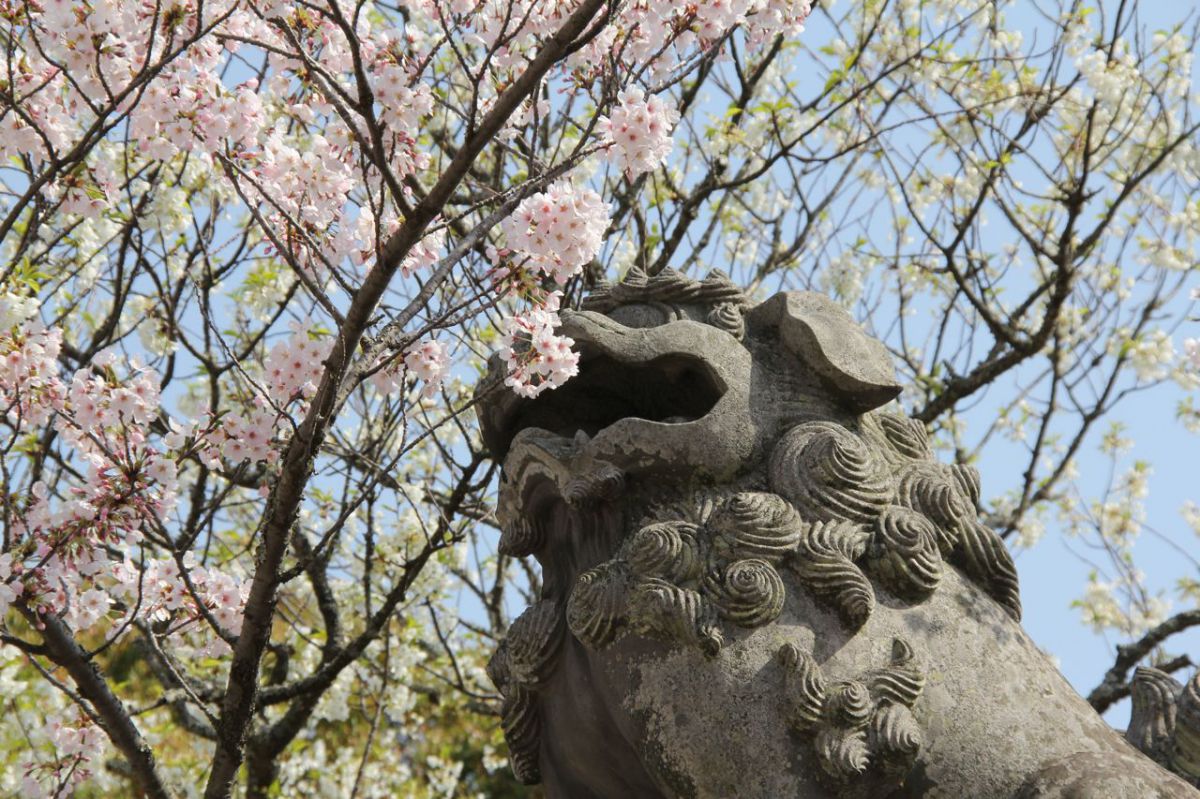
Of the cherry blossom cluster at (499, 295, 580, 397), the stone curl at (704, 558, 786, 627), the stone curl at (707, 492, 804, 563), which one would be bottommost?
the stone curl at (704, 558, 786, 627)

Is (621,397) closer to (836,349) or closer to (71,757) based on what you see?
(836,349)

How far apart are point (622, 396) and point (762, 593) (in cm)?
70

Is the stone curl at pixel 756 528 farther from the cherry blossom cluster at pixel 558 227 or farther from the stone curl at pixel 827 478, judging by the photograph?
the cherry blossom cluster at pixel 558 227

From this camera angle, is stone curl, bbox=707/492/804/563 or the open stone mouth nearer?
stone curl, bbox=707/492/804/563

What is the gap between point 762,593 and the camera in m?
2.44

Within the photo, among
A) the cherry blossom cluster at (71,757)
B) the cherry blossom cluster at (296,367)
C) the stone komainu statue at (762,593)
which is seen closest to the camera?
the stone komainu statue at (762,593)

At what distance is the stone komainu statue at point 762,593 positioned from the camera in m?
2.33

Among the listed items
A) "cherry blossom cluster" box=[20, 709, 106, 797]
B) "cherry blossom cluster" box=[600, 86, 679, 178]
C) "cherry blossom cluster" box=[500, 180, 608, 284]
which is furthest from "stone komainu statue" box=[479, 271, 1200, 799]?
"cherry blossom cluster" box=[20, 709, 106, 797]

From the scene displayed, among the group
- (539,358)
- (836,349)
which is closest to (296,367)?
(539,358)

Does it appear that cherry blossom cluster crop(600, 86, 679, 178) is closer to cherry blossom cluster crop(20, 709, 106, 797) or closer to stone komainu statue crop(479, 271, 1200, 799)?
stone komainu statue crop(479, 271, 1200, 799)

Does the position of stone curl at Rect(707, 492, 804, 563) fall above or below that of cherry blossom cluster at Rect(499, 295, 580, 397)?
below

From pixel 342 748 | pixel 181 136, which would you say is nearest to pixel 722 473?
pixel 181 136

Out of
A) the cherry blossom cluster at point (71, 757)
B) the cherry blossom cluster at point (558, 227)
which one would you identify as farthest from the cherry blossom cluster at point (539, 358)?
the cherry blossom cluster at point (71, 757)

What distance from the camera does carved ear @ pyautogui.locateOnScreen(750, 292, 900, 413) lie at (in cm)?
280
